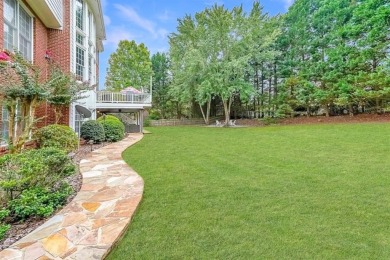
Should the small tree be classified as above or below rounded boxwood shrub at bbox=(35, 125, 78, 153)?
above

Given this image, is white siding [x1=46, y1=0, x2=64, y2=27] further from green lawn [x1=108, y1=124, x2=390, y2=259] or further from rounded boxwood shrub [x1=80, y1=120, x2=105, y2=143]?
green lawn [x1=108, y1=124, x2=390, y2=259]

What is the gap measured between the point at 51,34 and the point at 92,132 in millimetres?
4259

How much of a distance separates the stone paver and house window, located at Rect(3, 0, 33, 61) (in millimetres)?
4369

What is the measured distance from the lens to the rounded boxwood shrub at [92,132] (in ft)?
40.1

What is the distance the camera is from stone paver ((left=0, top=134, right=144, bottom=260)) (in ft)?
9.96

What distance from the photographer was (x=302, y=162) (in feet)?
24.0

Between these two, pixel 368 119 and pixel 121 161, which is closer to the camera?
pixel 121 161

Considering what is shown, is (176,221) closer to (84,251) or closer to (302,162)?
(84,251)

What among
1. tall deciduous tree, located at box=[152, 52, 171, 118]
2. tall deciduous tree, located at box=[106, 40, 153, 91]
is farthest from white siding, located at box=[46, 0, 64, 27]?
tall deciduous tree, located at box=[152, 52, 171, 118]

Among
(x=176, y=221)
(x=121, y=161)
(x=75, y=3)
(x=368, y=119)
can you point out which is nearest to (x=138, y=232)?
(x=176, y=221)

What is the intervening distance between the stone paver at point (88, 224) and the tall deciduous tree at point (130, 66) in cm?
3026

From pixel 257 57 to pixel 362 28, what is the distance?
796cm

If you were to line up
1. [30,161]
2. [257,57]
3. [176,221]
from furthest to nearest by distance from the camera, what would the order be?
[257,57], [30,161], [176,221]

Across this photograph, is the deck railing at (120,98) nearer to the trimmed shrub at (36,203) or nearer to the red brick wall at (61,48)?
the red brick wall at (61,48)
